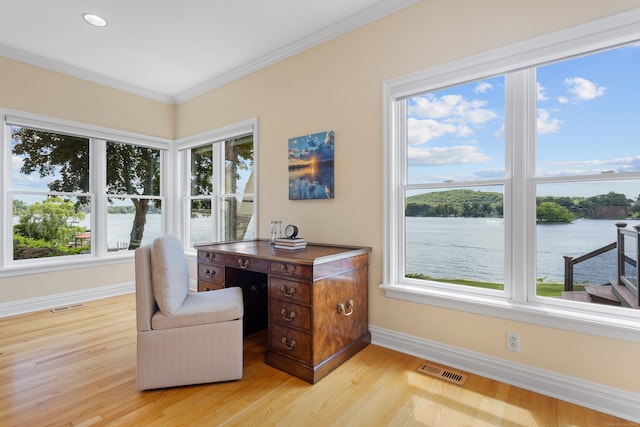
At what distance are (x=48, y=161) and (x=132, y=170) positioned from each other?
902 millimetres

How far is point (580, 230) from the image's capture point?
1.94m

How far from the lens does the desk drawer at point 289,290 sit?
2061 mm

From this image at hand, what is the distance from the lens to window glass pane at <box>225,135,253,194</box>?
3790 mm

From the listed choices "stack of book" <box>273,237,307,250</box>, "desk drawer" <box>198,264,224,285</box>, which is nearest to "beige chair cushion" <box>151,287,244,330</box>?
"desk drawer" <box>198,264,224,285</box>

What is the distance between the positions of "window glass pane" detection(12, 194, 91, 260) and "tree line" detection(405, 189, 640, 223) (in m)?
3.92

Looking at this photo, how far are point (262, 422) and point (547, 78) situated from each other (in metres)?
2.67

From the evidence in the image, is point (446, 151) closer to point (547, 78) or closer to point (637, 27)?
point (547, 78)

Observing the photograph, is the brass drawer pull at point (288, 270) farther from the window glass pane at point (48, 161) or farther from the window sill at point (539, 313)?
the window glass pane at point (48, 161)

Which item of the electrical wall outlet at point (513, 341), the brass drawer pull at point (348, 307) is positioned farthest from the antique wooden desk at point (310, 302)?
the electrical wall outlet at point (513, 341)

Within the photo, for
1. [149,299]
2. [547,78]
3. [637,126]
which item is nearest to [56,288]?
[149,299]

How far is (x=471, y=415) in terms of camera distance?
1713mm

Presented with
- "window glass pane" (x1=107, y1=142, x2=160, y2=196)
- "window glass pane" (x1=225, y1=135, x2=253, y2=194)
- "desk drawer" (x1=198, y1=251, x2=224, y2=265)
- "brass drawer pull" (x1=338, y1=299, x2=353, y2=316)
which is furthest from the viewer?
"window glass pane" (x1=107, y1=142, x2=160, y2=196)

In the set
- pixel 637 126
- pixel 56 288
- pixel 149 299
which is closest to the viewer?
pixel 637 126

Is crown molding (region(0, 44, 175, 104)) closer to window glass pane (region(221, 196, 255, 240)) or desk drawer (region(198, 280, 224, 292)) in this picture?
window glass pane (region(221, 196, 255, 240))
